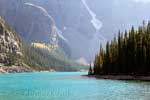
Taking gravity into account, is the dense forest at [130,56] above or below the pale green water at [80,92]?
above

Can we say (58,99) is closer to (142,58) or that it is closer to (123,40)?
(142,58)

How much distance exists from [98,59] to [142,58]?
45.7m

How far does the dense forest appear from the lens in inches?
5989

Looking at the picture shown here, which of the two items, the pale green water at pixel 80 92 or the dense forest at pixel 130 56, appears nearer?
the pale green water at pixel 80 92

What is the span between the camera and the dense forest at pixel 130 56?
152 meters

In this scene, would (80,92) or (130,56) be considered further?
(130,56)

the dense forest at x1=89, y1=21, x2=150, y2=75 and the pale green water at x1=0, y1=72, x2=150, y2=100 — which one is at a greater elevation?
the dense forest at x1=89, y1=21, x2=150, y2=75

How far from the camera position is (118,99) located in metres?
65.7

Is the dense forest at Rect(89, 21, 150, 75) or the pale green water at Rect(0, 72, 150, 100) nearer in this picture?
the pale green water at Rect(0, 72, 150, 100)

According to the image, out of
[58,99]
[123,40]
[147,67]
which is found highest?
[123,40]

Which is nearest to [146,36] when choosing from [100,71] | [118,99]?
[100,71]

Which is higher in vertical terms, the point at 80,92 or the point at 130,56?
the point at 130,56

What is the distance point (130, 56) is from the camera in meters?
159

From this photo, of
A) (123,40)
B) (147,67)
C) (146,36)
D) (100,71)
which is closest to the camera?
(147,67)
